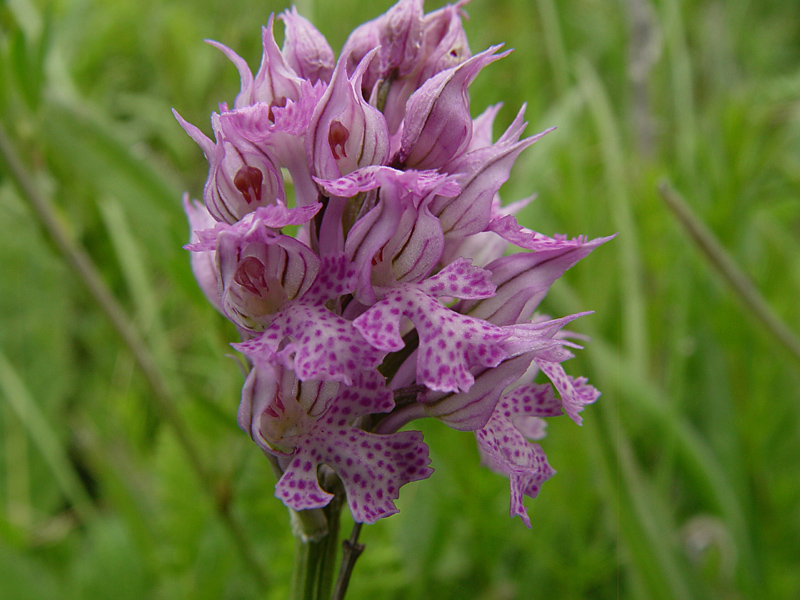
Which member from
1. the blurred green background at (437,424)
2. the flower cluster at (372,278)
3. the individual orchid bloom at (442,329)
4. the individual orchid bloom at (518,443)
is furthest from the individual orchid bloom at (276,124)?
the blurred green background at (437,424)

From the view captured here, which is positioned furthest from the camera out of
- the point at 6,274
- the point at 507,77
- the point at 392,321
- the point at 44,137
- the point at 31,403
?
the point at 507,77

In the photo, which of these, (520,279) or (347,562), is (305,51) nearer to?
(520,279)

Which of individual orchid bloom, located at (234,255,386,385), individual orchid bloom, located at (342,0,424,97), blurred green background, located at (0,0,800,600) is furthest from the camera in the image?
blurred green background, located at (0,0,800,600)

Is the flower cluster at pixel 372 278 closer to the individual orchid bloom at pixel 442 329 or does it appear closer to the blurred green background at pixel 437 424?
the individual orchid bloom at pixel 442 329

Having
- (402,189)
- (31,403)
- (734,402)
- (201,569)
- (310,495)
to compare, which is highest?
(402,189)

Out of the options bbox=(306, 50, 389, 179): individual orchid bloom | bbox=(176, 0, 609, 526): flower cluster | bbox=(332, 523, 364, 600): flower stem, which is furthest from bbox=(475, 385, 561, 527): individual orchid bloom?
bbox=(306, 50, 389, 179): individual orchid bloom

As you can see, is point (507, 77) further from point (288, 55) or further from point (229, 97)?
point (288, 55)

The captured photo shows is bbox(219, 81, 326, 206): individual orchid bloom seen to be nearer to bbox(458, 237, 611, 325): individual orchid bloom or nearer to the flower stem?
bbox(458, 237, 611, 325): individual orchid bloom

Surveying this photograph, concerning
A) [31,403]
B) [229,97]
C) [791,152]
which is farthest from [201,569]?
[791,152]
